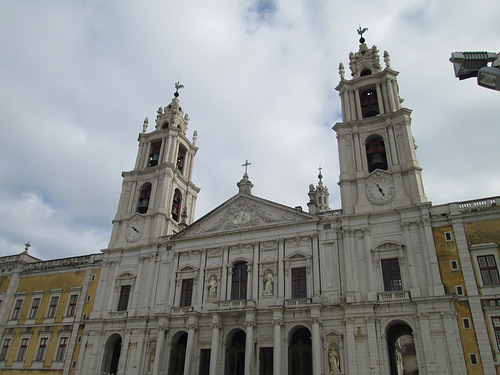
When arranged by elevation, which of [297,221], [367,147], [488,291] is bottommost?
[488,291]

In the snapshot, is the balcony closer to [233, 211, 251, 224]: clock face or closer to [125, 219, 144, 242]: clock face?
[233, 211, 251, 224]: clock face

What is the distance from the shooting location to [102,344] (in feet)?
101

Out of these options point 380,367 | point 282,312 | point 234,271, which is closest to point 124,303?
point 234,271

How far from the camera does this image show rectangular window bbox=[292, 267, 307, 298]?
26828 mm

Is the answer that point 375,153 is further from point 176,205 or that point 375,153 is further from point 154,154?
point 154,154

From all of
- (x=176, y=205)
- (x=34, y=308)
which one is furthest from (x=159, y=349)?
(x=34, y=308)

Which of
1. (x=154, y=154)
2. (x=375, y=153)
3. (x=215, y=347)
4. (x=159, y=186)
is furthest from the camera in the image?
(x=154, y=154)

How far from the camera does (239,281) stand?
95.3ft

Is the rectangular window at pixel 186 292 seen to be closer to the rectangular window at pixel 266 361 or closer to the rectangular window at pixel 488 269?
the rectangular window at pixel 266 361

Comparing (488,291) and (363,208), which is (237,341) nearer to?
(363,208)

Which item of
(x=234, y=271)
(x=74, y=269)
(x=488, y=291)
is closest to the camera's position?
(x=488, y=291)

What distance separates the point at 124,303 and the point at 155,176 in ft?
38.4

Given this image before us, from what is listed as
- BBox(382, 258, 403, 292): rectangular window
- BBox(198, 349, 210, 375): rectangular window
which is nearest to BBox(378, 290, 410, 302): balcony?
BBox(382, 258, 403, 292): rectangular window

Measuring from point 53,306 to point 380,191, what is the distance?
96.2ft
